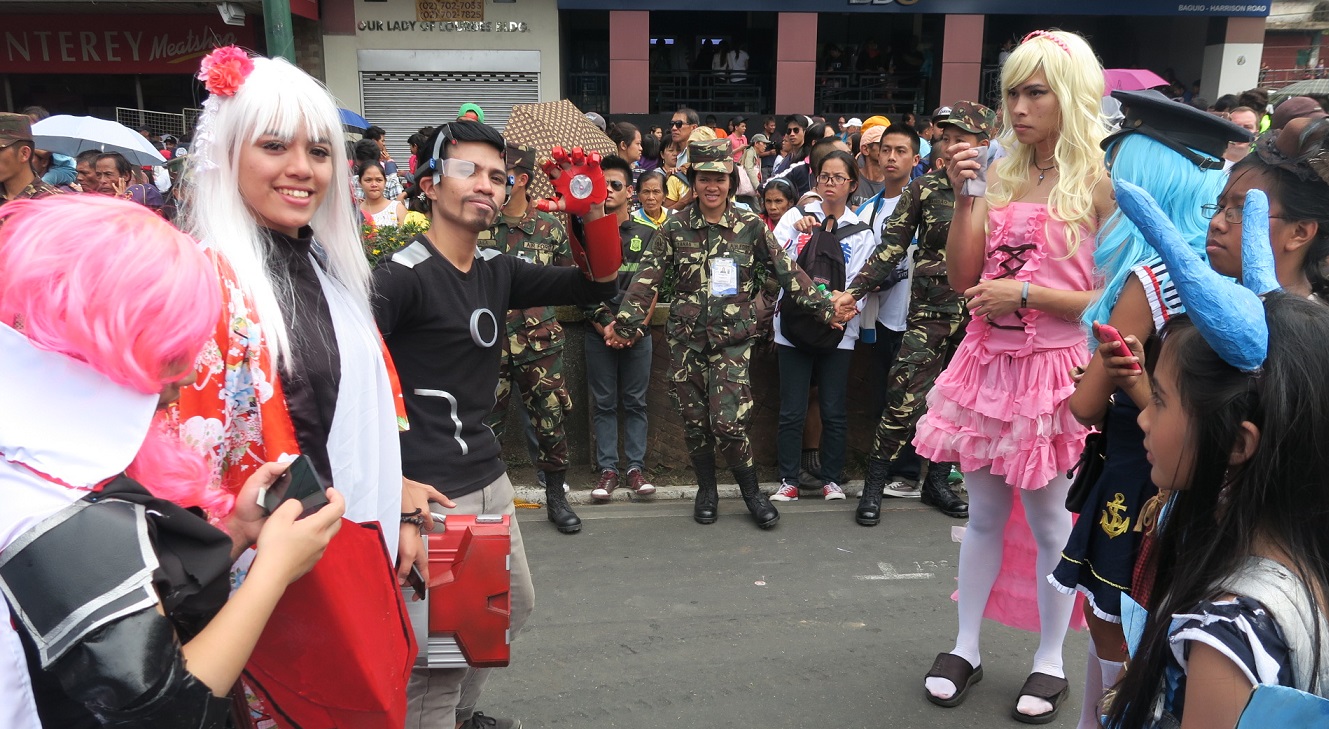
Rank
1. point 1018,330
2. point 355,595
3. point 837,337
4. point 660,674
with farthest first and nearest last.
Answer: point 837,337, point 660,674, point 1018,330, point 355,595

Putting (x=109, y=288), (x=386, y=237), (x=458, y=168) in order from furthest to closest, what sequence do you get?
(x=386, y=237) → (x=458, y=168) → (x=109, y=288)

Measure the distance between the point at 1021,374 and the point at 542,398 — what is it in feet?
8.73

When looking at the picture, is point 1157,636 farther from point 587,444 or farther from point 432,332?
point 587,444

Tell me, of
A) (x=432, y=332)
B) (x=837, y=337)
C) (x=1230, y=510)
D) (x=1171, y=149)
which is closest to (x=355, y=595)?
(x=432, y=332)

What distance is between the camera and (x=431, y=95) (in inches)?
667

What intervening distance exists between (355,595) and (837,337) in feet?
13.2

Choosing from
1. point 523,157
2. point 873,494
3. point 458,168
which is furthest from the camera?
point 873,494

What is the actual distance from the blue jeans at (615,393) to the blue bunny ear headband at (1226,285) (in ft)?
13.7

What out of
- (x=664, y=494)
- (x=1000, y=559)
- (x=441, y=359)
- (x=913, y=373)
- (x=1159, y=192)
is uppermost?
(x=1159, y=192)

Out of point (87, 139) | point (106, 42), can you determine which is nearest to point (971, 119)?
point (87, 139)

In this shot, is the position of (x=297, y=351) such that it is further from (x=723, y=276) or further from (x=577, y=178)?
(x=723, y=276)

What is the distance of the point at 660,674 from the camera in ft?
11.8

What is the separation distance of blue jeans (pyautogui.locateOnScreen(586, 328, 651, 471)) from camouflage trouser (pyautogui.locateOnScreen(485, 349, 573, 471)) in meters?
0.52

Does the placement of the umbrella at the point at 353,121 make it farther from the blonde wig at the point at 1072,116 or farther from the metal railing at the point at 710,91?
the blonde wig at the point at 1072,116
